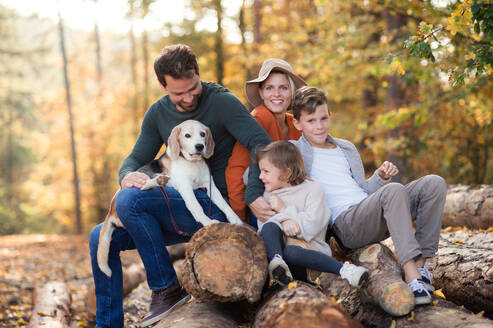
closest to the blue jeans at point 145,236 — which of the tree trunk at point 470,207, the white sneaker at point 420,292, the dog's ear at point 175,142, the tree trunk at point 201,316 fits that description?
the dog's ear at point 175,142

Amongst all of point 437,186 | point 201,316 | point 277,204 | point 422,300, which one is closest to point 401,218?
point 437,186

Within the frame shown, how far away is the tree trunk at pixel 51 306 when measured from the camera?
182 inches

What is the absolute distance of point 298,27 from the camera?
11.6 metres

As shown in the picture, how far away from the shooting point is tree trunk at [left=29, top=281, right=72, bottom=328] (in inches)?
182

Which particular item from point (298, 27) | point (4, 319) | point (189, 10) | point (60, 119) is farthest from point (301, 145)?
point (60, 119)

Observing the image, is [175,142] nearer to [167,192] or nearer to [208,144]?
[208,144]

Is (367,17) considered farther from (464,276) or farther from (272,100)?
(464,276)

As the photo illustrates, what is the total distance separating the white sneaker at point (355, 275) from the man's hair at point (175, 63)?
6.53 feet

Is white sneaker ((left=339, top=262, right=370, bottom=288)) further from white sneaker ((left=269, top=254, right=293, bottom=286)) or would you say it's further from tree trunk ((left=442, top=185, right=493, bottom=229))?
tree trunk ((left=442, top=185, right=493, bottom=229))

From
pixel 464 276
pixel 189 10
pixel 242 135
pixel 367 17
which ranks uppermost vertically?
pixel 189 10

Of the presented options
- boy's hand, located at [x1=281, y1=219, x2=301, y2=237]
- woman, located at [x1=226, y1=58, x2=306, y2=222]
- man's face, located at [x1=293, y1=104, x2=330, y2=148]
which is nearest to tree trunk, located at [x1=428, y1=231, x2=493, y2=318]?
boy's hand, located at [x1=281, y1=219, x2=301, y2=237]

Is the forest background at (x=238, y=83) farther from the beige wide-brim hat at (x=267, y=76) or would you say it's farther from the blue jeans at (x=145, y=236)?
the blue jeans at (x=145, y=236)

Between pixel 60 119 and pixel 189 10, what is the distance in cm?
888

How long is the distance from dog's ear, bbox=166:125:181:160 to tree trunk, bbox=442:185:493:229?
12.6ft
